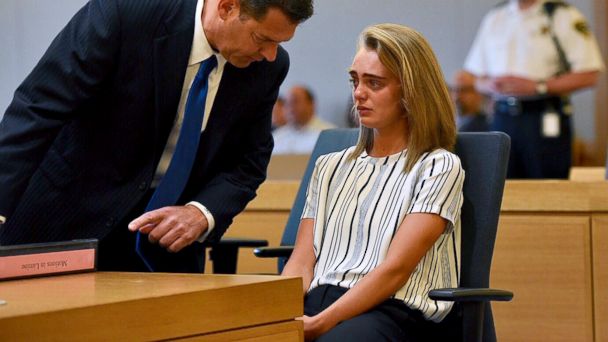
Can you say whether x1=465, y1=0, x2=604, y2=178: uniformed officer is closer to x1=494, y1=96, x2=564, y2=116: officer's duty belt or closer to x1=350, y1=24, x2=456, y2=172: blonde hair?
x1=494, y1=96, x2=564, y2=116: officer's duty belt

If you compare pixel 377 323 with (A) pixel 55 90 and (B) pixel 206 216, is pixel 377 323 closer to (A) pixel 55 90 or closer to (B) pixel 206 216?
(B) pixel 206 216

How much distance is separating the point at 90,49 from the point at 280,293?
767 mm

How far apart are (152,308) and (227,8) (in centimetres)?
87

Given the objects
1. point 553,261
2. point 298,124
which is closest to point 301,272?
point 553,261

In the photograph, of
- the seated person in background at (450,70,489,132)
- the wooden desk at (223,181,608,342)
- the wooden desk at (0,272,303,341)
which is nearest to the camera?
the wooden desk at (0,272,303,341)

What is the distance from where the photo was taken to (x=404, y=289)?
2.37m

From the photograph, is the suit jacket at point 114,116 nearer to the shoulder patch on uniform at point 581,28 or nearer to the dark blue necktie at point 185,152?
the dark blue necktie at point 185,152

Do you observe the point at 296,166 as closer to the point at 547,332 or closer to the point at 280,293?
the point at 547,332

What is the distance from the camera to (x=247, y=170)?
2.62 metres

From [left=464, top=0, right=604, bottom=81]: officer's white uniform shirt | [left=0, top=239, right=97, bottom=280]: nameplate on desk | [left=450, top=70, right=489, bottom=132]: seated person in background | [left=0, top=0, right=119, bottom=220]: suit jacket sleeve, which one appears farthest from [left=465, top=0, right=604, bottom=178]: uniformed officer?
[left=0, top=239, right=97, bottom=280]: nameplate on desk

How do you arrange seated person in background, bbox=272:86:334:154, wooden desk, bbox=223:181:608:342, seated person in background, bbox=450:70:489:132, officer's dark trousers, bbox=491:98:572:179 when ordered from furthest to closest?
seated person in background, bbox=272:86:334:154 < seated person in background, bbox=450:70:489:132 < officer's dark trousers, bbox=491:98:572:179 < wooden desk, bbox=223:181:608:342

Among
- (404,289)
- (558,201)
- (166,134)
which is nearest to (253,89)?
(166,134)

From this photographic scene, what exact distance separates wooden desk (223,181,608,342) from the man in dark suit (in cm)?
113

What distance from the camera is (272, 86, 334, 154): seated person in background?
6867 millimetres
